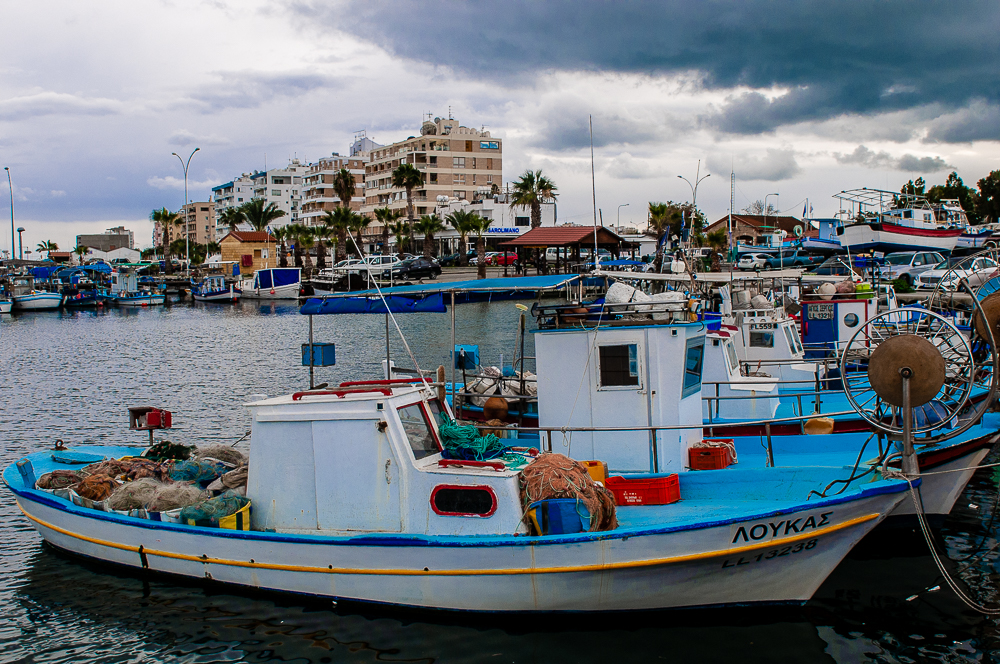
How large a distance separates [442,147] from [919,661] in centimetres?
9836

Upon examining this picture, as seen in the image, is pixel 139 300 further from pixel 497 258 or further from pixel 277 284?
pixel 497 258

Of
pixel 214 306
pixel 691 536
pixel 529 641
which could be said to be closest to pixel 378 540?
pixel 529 641

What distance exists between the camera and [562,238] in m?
54.8

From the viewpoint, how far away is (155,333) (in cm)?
4709

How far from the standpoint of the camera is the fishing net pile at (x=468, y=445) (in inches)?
363

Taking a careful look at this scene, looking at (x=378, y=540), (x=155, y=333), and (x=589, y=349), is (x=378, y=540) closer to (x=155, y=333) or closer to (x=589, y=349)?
(x=589, y=349)

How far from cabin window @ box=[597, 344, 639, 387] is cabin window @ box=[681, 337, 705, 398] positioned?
0.73m

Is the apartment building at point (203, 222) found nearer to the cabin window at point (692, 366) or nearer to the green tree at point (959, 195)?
the green tree at point (959, 195)

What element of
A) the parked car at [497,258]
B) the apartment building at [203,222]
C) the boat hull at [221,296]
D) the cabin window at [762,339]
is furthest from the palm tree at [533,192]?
the apartment building at [203,222]

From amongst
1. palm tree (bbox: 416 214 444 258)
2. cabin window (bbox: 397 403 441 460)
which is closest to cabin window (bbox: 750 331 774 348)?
cabin window (bbox: 397 403 441 460)

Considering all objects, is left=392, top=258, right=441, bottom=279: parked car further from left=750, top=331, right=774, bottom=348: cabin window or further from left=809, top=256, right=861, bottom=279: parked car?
left=750, top=331, right=774, bottom=348: cabin window

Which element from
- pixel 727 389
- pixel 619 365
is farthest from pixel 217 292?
pixel 619 365

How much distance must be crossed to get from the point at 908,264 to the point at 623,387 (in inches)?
1906

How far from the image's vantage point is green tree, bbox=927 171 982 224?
83.6 meters
